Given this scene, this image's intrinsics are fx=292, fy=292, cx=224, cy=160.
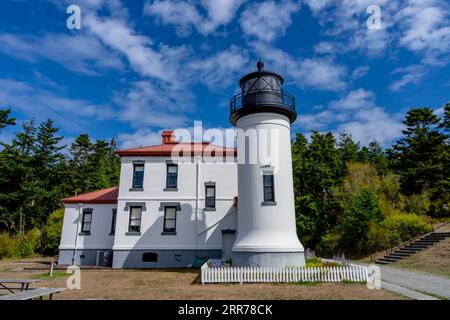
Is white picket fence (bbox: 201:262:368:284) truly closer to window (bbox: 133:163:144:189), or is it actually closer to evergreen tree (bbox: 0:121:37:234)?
window (bbox: 133:163:144:189)

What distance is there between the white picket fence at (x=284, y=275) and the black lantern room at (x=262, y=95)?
7.93 m

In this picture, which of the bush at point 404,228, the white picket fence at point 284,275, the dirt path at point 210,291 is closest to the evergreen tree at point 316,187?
the bush at point 404,228

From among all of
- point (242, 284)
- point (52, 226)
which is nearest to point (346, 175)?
point (242, 284)

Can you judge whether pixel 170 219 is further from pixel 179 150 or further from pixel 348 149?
pixel 348 149

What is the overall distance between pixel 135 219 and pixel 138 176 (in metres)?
3.02

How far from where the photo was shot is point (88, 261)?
2089 cm

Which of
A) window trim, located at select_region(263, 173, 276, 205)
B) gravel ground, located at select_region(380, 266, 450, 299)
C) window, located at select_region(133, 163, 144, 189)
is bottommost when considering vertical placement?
gravel ground, located at select_region(380, 266, 450, 299)

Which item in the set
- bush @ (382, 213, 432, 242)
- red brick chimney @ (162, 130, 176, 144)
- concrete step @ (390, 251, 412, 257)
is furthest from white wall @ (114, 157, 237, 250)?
bush @ (382, 213, 432, 242)

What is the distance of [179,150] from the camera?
70.5 ft

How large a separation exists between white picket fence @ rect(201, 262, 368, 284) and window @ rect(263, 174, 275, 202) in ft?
11.6

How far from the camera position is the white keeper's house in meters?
15.7

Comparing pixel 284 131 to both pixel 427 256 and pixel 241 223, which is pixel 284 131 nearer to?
pixel 241 223

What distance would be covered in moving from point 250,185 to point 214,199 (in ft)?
19.9

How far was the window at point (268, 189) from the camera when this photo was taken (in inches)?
583
